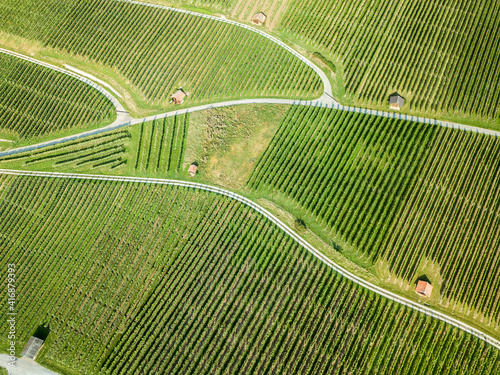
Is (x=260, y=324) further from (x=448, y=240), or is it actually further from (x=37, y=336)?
(x=37, y=336)

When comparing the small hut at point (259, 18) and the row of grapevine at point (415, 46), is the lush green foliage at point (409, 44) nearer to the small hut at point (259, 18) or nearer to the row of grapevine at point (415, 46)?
the row of grapevine at point (415, 46)

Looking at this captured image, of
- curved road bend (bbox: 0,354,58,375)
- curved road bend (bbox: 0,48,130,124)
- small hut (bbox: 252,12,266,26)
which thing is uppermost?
small hut (bbox: 252,12,266,26)

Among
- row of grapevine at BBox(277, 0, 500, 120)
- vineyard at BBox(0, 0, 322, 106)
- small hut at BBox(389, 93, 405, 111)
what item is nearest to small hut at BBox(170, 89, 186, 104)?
vineyard at BBox(0, 0, 322, 106)

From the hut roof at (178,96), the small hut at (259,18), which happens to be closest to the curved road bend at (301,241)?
the hut roof at (178,96)

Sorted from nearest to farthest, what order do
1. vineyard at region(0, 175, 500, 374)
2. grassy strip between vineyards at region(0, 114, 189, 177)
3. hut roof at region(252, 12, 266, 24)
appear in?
vineyard at region(0, 175, 500, 374) < grassy strip between vineyards at region(0, 114, 189, 177) < hut roof at region(252, 12, 266, 24)

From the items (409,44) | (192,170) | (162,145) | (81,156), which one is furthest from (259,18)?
(81,156)

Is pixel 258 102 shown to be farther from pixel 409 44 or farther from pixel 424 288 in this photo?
pixel 424 288

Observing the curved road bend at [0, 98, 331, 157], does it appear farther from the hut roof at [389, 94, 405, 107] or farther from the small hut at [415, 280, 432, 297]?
the small hut at [415, 280, 432, 297]

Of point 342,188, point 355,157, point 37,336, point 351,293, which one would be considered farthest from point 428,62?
point 37,336
